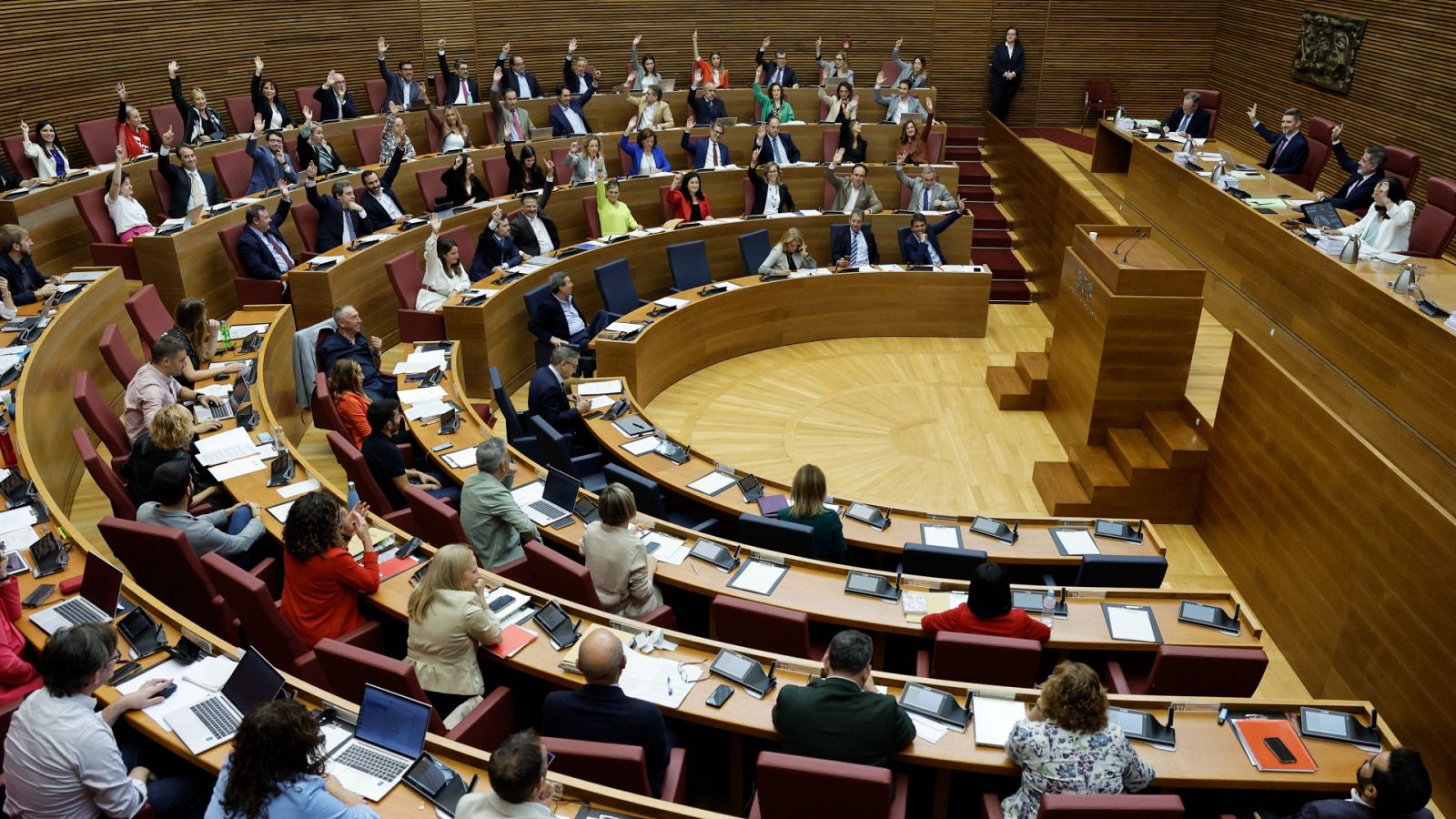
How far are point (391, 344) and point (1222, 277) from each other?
790cm

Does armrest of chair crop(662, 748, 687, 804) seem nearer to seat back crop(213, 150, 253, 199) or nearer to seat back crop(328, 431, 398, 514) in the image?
seat back crop(328, 431, 398, 514)

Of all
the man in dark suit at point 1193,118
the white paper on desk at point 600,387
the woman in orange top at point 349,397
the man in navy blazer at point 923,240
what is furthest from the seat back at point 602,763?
the man in dark suit at point 1193,118

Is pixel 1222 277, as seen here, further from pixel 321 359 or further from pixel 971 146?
pixel 321 359

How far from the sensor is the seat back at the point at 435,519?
5086 mm

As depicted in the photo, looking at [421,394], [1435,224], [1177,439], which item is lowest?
[1177,439]

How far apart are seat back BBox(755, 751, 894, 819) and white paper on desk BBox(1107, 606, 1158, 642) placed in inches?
78.4

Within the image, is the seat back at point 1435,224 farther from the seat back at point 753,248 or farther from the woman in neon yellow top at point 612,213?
the woman in neon yellow top at point 612,213

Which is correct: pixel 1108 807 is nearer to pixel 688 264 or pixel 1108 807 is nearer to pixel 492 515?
pixel 492 515

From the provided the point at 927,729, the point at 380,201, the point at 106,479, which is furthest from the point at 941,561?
the point at 380,201

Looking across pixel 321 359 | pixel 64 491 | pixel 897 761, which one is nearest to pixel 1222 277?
pixel 897 761

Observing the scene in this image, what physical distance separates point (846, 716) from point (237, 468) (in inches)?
156

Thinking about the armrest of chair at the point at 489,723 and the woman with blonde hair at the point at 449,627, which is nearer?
the armrest of chair at the point at 489,723

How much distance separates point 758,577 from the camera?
17.1 ft

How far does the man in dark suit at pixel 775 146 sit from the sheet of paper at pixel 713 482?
23.1ft
